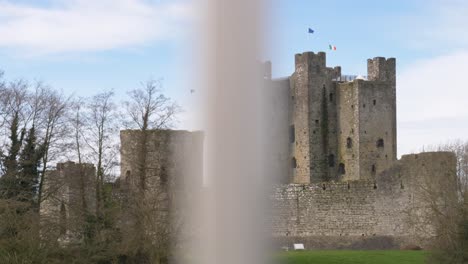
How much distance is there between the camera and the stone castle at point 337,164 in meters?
43.4

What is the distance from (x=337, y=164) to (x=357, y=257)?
18.9m

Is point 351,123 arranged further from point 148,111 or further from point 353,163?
point 148,111

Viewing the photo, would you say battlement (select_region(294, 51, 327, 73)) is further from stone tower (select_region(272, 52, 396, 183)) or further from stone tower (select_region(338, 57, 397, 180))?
stone tower (select_region(338, 57, 397, 180))

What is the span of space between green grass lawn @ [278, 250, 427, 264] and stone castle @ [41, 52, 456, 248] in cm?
164

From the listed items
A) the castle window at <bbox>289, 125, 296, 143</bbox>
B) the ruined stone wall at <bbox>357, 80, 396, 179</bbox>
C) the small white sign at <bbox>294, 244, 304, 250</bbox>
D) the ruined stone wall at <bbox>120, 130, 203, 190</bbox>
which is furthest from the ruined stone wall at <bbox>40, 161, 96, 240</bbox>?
the ruined stone wall at <bbox>357, 80, 396, 179</bbox>

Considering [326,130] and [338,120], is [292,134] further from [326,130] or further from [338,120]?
[338,120]

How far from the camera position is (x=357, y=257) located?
3856 cm

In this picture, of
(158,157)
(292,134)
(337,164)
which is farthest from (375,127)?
(158,157)

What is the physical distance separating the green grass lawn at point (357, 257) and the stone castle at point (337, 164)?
64.8 inches

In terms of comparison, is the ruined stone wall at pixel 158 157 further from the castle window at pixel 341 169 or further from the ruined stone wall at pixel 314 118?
the castle window at pixel 341 169

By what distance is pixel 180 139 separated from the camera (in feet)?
150

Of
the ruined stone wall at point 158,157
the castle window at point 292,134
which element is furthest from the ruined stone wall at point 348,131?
the ruined stone wall at point 158,157

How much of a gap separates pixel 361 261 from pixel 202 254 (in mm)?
16083

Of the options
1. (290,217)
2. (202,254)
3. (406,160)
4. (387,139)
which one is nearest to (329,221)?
(290,217)
